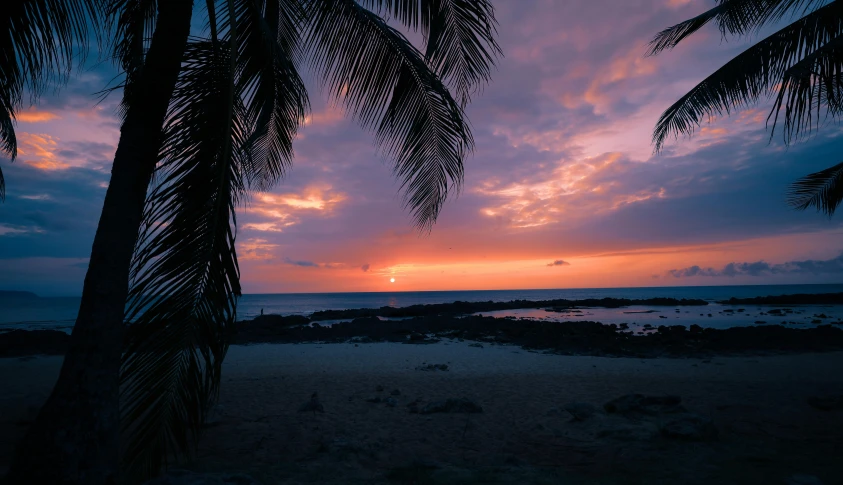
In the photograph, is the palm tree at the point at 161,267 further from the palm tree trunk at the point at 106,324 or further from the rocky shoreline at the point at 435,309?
the rocky shoreline at the point at 435,309

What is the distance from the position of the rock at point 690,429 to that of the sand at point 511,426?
9 centimetres

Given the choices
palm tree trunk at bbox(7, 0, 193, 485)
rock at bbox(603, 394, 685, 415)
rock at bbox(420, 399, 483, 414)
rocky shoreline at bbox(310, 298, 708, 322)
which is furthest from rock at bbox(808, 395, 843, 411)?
rocky shoreline at bbox(310, 298, 708, 322)

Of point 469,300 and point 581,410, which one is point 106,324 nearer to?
point 581,410

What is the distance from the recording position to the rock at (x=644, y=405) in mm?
5820

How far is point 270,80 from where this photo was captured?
475cm

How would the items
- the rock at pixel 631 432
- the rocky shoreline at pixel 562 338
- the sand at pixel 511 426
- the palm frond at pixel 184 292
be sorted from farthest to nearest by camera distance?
1. the rocky shoreline at pixel 562 338
2. the rock at pixel 631 432
3. the sand at pixel 511 426
4. the palm frond at pixel 184 292

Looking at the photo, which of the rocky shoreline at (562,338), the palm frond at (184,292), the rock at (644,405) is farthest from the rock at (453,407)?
the rocky shoreline at (562,338)

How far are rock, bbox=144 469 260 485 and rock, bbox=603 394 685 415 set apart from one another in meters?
5.00

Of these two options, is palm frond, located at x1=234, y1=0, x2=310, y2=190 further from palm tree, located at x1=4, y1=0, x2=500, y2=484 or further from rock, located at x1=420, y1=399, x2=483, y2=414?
rock, located at x1=420, y1=399, x2=483, y2=414

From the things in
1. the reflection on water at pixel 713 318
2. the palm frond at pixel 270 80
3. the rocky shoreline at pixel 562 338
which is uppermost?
the palm frond at pixel 270 80

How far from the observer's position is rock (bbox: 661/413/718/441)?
4.66 metres

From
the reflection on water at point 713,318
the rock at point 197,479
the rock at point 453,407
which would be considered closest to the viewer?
the rock at point 197,479

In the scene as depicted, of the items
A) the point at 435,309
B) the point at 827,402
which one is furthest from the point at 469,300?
the point at 827,402

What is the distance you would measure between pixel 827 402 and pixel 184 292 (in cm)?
831
